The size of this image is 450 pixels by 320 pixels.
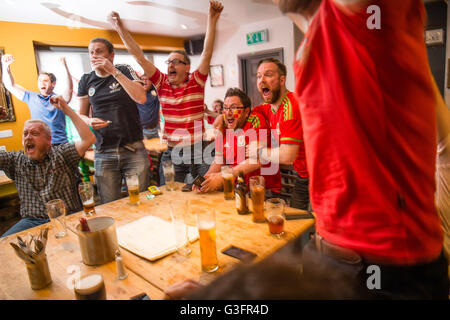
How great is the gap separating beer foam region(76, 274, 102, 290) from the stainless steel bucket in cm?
23

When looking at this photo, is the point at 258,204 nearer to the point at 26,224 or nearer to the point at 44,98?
the point at 26,224

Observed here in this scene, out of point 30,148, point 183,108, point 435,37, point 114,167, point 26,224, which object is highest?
point 435,37

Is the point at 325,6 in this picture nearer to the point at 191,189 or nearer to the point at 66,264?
the point at 66,264

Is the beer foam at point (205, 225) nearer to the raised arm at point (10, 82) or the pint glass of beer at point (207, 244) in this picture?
the pint glass of beer at point (207, 244)

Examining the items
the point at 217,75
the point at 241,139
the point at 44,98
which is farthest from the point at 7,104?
the point at 217,75

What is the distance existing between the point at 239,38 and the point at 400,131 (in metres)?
6.34

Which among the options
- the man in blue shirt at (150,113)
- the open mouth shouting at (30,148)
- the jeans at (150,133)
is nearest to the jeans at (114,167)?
the open mouth shouting at (30,148)

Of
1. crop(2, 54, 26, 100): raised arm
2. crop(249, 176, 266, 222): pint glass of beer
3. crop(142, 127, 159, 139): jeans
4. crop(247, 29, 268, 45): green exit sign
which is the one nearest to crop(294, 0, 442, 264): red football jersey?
crop(249, 176, 266, 222): pint glass of beer

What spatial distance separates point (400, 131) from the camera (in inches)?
27.4

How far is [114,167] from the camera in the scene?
263cm

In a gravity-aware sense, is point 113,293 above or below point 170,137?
below

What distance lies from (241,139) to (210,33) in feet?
2.94

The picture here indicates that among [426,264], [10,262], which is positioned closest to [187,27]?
[10,262]

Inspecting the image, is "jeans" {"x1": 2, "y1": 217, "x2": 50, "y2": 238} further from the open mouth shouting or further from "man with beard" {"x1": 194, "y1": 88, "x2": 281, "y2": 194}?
"man with beard" {"x1": 194, "y1": 88, "x2": 281, "y2": 194}
